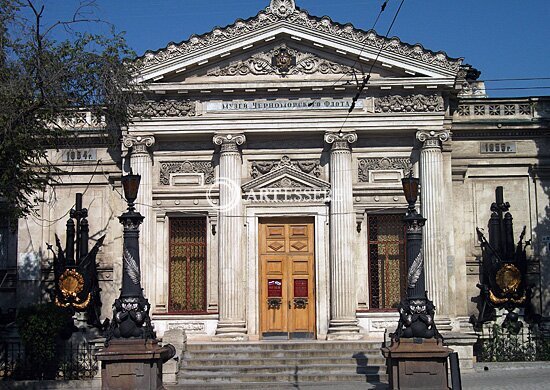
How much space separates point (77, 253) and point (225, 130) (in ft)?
19.2

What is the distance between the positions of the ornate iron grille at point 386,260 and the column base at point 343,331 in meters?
1.32

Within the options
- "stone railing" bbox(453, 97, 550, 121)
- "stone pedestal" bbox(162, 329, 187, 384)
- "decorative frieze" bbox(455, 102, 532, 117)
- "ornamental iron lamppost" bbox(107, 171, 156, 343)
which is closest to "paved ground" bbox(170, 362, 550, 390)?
"stone pedestal" bbox(162, 329, 187, 384)

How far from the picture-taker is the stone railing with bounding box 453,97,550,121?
27531mm

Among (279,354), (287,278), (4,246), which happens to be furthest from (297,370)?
(4,246)

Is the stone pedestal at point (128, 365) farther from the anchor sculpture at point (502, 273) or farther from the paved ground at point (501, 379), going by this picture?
the anchor sculpture at point (502, 273)

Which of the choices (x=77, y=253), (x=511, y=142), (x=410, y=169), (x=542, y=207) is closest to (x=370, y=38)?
(x=410, y=169)

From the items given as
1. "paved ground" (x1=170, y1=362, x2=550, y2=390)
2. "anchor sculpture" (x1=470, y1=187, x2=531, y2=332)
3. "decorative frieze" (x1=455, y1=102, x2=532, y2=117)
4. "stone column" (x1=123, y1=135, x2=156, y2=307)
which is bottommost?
"paved ground" (x1=170, y1=362, x2=550, y2=390)

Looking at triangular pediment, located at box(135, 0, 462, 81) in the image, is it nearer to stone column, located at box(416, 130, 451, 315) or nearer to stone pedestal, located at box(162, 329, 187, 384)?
stone column, located at box(416, 130, 451, 315)

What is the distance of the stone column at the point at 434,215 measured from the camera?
966 inches

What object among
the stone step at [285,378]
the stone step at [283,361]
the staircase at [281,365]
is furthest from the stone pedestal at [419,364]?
the stone step at [283,361]

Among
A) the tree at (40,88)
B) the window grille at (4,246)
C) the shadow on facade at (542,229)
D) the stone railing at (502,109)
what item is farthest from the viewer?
the window grille at (4,246)

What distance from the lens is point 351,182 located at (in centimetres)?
2553

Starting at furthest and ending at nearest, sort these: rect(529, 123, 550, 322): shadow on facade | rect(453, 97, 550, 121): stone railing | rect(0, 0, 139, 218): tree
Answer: rect(453, 97, 550, 121): stone railing < rect(529, 123, 550, 322): shadow on facade < rect(0, 0, 139, 218): tree

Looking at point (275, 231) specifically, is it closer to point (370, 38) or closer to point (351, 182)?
point (351, 182)
